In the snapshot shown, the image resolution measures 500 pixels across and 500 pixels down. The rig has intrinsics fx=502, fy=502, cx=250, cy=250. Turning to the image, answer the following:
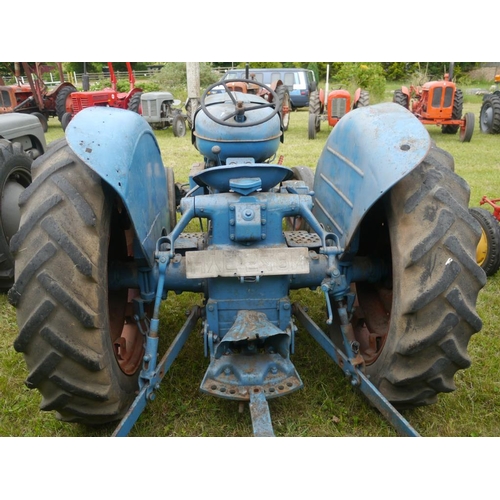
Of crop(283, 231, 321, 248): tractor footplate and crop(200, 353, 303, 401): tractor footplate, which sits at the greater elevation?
crop(283, 231, 321, 248): tractor footplate

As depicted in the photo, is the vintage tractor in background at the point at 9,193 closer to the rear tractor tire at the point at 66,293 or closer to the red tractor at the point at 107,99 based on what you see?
the rear tractor tire at the point at 66,293

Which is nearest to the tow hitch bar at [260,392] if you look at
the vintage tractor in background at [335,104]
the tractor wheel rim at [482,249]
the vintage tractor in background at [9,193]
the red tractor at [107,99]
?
the vintage tractor in background at [9,193]

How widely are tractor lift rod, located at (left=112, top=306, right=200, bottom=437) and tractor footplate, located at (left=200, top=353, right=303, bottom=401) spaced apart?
22 centimetres

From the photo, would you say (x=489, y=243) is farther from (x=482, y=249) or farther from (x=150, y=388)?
(x=150, y=388)

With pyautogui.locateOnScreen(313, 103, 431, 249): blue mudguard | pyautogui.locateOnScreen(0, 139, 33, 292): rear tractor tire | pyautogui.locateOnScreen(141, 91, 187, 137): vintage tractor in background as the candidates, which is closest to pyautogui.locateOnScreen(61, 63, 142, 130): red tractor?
pyautogui.locateOnScreen(141, 91, 187, 137): vintage tractor in background

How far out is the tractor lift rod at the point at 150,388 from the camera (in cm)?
213

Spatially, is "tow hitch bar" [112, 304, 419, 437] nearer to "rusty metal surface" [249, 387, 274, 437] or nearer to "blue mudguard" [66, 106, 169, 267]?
"rusty metal surface" [249, 387, 274, 437]

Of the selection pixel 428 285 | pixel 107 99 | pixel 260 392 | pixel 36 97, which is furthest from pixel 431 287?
pixel 36 97

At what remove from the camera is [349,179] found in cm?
273

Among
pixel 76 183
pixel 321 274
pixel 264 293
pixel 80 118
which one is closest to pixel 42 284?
pixel 76 183

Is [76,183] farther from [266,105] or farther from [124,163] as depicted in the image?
[266,105]

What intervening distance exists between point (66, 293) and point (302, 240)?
1458 mm

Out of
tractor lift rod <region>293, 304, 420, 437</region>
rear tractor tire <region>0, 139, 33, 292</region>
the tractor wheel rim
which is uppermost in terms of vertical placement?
rear tractor tire <region>0, 139, 33, 292</region>

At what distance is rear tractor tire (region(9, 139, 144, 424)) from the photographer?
2.05 metres
